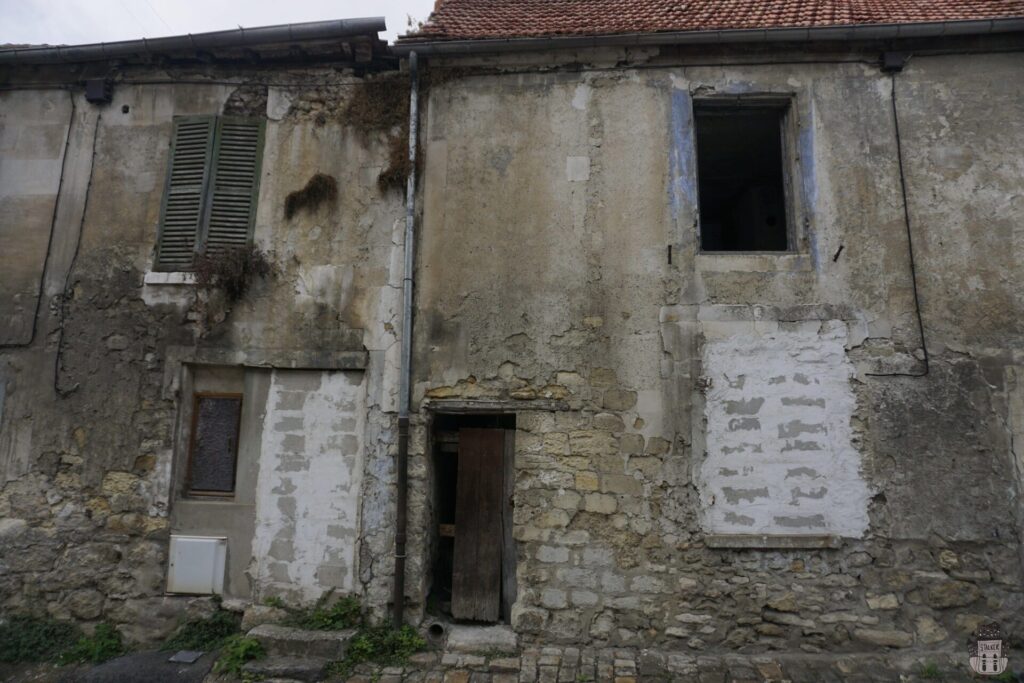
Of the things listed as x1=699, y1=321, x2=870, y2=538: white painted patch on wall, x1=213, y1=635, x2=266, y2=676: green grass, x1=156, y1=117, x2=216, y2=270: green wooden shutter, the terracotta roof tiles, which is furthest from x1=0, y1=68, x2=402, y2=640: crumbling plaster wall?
x1=699, y1=321, x2=870, y2=538: white painted patch on wall

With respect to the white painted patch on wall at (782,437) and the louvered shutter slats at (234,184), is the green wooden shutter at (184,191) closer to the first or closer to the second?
the louvered shutter slats at (234,184)

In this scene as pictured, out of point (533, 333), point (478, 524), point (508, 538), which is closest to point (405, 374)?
point (533, 333)

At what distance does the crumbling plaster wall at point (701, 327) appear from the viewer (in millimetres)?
5012

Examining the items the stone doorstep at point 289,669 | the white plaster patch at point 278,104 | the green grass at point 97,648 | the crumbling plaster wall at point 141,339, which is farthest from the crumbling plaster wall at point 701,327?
the green grass at point 97,648

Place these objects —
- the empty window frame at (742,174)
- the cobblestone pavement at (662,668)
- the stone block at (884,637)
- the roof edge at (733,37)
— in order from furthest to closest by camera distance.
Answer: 1. the empty window frame at (742,174)
2. the roof edge at (733,37)
3. the stone block at (884,637)
4. the cobblestone pavement at (662,668)

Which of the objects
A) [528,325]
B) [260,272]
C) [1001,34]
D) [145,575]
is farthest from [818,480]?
[145,575]

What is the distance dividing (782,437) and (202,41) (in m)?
6.90

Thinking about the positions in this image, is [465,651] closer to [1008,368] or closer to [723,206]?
[1008,368]

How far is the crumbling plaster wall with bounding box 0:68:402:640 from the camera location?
5.48m

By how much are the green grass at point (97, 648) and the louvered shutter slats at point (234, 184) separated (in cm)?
371

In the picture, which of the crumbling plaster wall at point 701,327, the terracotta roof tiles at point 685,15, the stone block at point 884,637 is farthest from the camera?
the terracotta roof tiles at point 685,15

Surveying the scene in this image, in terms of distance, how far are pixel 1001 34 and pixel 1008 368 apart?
→ 3240 mm

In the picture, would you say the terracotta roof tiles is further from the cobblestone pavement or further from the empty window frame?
the cobblestone pavement

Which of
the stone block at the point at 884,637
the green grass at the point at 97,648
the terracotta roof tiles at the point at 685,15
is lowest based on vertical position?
the green grass at the point at 97,648
